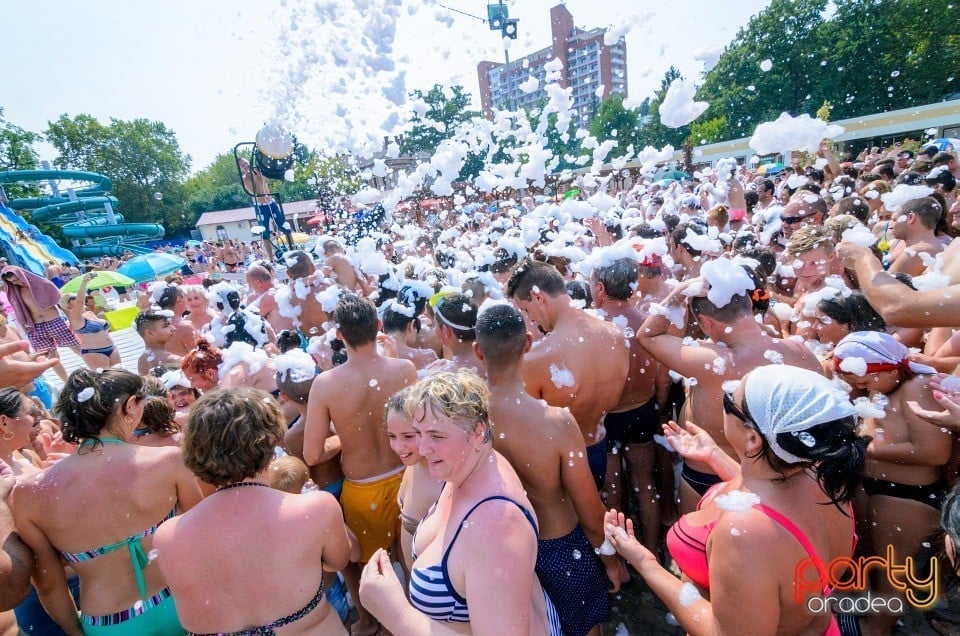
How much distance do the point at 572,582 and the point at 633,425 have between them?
4.41ft

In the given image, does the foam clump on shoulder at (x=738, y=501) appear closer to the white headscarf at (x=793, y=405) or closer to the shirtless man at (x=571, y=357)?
the white headscarf at (x=793, y=405)

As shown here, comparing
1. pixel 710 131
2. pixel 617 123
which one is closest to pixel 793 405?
pixel 710 131

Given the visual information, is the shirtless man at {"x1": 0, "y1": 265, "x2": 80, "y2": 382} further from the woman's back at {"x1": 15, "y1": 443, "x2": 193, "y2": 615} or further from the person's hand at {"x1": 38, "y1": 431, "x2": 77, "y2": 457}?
the woman's back at {"x1": 15, "y1": 443, "x2": 193, "y2": 615}

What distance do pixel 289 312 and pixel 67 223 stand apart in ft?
131

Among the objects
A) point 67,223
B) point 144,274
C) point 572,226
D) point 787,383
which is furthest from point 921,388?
point 67,223

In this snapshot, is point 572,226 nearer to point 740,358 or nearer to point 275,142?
point 740,358

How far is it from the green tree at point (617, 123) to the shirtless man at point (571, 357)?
4611 centimetres

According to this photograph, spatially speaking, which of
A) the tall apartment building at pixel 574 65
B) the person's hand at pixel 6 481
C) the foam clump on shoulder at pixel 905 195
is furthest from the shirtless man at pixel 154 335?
the tall apartment building at pixel 574 65

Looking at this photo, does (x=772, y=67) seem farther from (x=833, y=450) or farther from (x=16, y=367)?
(x=16, y=367)

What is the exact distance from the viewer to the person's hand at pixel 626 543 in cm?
179

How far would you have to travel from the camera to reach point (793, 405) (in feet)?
4.46

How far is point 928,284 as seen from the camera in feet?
8.78

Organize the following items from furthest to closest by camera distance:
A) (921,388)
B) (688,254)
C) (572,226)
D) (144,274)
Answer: (144,274)
(572,226)
(688,254)
(921,388)

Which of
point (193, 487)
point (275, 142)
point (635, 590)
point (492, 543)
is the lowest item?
point (635, 590)
